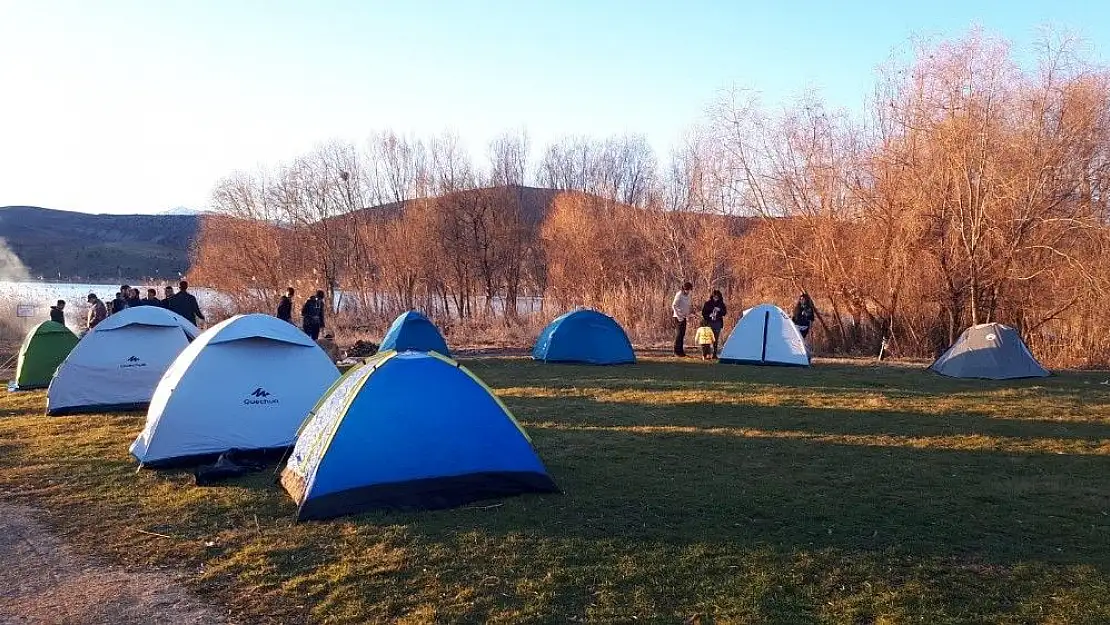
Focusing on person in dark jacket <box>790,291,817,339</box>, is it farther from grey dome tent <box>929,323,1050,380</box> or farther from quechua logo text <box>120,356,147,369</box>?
quechua logo text <box>120,356,147,369</box>

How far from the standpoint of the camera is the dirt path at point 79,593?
452 cm

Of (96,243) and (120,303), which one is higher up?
(96,243)

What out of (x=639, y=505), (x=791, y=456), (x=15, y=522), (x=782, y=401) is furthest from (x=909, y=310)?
(x=15, y=522)

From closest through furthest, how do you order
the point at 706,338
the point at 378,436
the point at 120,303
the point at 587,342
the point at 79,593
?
the point at 79,593 < the point at 378,436 < the point at 587,342 < the point at 706,338 < the point at 120,303

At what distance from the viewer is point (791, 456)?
813 cm

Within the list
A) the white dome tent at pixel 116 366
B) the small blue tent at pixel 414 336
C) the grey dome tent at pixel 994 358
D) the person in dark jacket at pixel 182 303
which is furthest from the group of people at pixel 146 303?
the grey dome tent at pixel 994 358

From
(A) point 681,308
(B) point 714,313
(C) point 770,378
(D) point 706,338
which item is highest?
(A) point 681,308

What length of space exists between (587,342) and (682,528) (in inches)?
408

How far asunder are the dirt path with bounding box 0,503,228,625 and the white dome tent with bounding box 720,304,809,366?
498 inches

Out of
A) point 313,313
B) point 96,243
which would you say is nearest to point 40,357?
point 313,313

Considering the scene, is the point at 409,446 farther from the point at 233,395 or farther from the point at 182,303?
the point at 182,303

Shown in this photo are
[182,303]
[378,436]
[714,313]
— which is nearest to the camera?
[378,436]

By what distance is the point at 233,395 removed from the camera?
7.99 meters

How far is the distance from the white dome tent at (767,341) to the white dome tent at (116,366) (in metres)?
10.7
